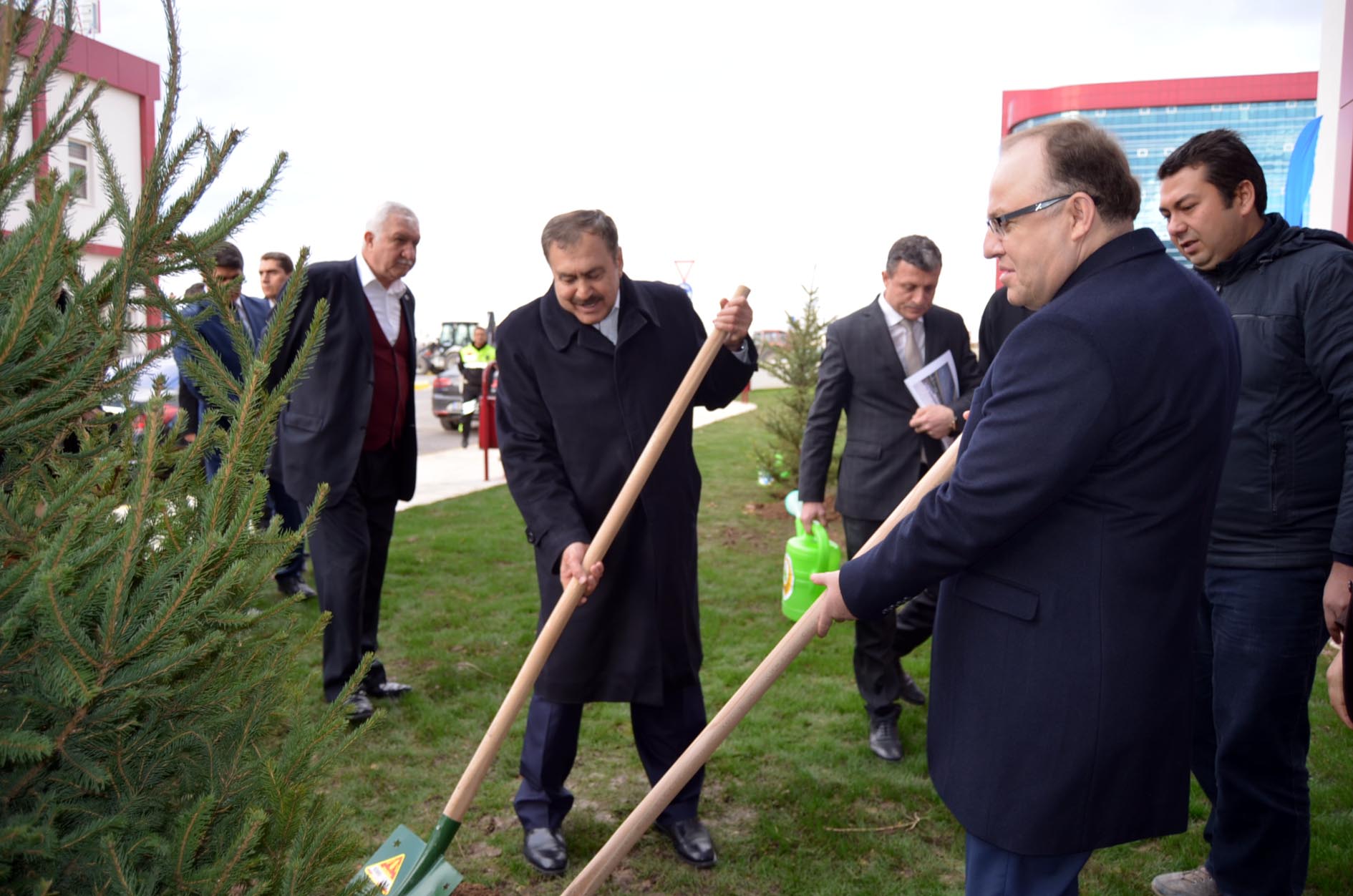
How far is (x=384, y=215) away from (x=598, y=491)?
206 centimetres

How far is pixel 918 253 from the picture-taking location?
4.25 m

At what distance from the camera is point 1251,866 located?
285 centimetres

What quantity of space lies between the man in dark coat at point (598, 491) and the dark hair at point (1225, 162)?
1392mm

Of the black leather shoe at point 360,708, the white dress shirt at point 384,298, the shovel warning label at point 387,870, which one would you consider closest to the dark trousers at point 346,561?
the black leather shoe at point 360,708

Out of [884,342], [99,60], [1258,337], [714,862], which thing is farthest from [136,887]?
[99,60]

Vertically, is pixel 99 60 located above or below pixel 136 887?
above

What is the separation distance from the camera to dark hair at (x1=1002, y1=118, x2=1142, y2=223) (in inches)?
74.6

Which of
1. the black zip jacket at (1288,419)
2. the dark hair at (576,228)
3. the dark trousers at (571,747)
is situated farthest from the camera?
the dark trousers at (571,747)

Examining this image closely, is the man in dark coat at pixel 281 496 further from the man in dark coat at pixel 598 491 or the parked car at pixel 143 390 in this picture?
the parked car at pixel 143 390

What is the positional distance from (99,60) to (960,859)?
23.5 meters

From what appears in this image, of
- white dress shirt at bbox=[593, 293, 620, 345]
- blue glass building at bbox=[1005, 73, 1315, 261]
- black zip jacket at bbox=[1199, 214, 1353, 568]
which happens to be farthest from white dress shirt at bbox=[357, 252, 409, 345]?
blue glass building at bbox=[1005, 73, 1315, 261]

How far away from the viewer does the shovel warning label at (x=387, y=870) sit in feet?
9.38

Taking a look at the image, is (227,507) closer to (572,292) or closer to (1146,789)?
(1146,789)

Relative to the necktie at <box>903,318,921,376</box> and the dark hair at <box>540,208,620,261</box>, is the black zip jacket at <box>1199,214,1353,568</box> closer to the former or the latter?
the necktie at <box>903,318,921,376</box>
